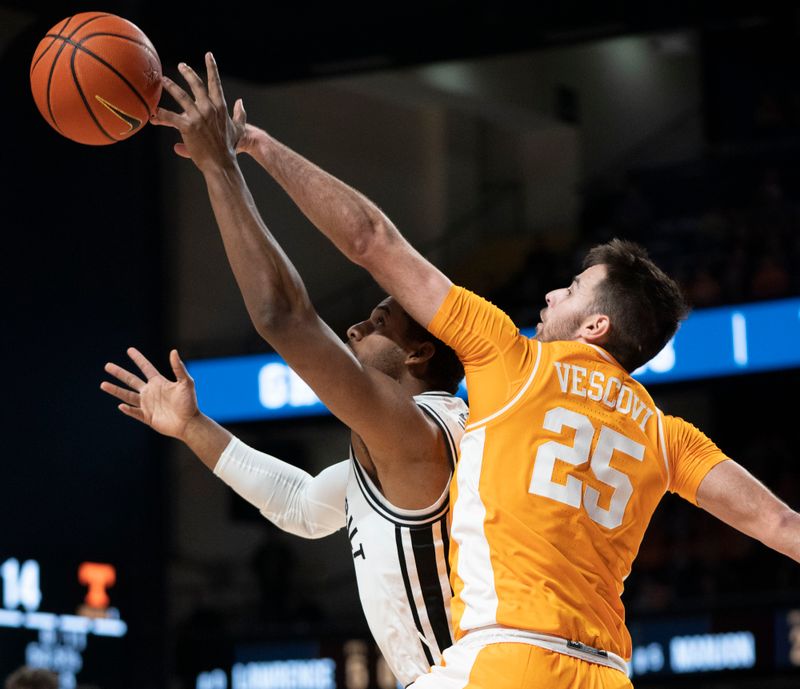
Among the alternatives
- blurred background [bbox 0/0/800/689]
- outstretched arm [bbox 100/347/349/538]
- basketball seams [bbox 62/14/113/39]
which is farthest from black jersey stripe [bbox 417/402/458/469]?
blurred background [bbox 0/0/800/689]

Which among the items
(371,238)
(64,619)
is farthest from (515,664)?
(64,619)

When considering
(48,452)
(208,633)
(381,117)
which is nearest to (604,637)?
(208,633)

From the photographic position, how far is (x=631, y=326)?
11.8 feet

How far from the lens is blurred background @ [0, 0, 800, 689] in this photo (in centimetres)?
1162

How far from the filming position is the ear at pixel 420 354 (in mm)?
3867

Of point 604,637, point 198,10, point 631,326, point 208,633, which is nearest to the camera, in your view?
point 604,637

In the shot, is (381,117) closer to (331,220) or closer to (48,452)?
(48,452)

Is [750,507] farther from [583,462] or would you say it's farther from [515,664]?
[515,664]

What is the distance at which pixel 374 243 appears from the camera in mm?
3365

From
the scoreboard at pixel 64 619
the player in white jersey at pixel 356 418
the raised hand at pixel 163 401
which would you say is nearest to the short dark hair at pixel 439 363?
the player in white jersey at pixel 356 418

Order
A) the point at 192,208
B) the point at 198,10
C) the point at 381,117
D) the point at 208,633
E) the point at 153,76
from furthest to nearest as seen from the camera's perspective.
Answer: the point at 381,117 → the point at 192,208 → the point at 198,10 → the point at 208,633 → the point at 153,76

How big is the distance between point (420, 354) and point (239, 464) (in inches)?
27.9

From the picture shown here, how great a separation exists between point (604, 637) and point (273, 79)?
11.3 metres

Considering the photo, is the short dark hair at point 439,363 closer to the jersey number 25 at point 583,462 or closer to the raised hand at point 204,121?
the jersey number 25 at point 583,462
